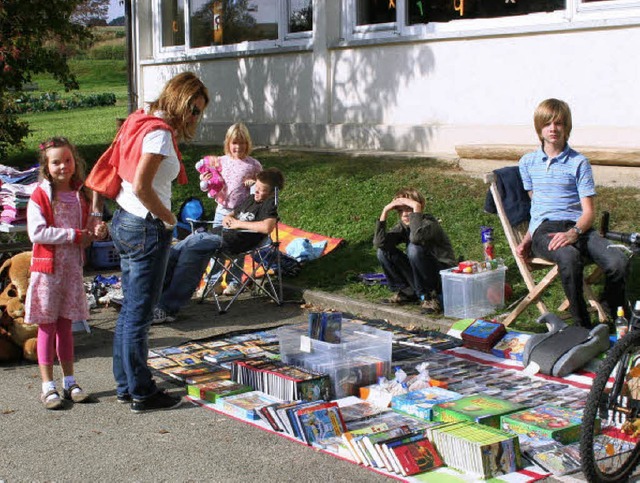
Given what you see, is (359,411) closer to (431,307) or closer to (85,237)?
(85,237)

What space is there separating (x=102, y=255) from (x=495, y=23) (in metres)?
5.73

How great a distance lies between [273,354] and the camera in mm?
6805

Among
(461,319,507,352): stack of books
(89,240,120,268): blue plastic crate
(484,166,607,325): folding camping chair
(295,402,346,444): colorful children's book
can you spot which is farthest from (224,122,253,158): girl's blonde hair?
(295,402,346,444): colorful children's book

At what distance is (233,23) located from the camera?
53.8 feet

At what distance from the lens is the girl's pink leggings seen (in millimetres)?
5855

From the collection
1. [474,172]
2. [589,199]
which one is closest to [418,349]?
[589,199]

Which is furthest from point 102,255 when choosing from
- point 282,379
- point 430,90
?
point 282,379

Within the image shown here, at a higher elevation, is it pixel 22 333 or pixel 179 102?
pixel 179 102

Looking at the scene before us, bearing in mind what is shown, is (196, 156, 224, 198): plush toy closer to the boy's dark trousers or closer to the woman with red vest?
the woman with red vest

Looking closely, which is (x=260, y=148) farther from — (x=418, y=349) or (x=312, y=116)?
(x=418, y=349)

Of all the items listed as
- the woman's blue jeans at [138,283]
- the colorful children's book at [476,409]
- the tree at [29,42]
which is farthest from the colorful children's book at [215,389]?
the tree at [29,42]

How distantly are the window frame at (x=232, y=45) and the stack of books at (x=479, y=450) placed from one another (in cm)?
1048

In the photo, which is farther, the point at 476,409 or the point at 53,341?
the point at 53,341

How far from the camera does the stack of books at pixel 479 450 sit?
14.8 ft
